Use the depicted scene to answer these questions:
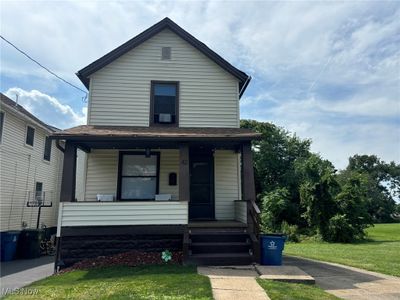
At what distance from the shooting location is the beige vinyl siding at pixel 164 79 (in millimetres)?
11305

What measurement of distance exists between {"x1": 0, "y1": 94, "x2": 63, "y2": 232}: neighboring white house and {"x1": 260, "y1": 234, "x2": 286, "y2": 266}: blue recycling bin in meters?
9.08

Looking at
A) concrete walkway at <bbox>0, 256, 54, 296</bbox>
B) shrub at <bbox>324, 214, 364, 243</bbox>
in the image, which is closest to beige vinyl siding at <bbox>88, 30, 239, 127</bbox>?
concrete walkway at <bbox>0, 256, 54, 296</bbox>

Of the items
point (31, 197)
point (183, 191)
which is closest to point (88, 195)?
point (183, 191)

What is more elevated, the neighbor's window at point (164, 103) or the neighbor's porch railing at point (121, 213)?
the neighbor's window at point (164, 103)

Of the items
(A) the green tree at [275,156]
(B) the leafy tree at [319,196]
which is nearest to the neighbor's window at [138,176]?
(B) the leafy tree at [319,196]

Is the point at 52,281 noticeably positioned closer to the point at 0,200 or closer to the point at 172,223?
the point at 172,223

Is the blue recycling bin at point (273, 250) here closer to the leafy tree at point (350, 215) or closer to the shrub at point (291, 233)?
the shrub at point (291, 233)

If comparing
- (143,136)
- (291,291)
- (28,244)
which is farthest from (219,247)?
(28,244)

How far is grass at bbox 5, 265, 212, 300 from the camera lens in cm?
548

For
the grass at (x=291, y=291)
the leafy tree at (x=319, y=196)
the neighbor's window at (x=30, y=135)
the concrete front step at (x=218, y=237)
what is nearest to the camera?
the grass at (x=291, y=291)

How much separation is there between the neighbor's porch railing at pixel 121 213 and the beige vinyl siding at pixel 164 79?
3506mm

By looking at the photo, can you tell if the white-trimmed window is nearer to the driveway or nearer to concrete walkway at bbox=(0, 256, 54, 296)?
concrete walkway at bbox=(0, 256, 54, 296)

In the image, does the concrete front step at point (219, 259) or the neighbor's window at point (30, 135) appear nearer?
the concrete front step at point (219, 259)

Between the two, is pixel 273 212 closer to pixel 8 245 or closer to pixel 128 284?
pixel 8 245
